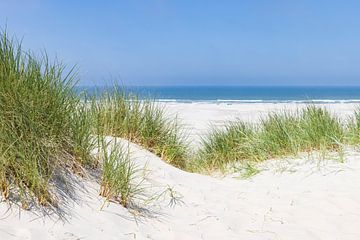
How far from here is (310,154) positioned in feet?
19.3

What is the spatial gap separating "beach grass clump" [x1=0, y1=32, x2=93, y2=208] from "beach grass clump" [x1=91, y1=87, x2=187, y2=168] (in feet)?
5.13

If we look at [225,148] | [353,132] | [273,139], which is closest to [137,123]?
[225,148]

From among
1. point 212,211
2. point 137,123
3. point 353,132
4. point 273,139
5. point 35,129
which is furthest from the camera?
point 273,139

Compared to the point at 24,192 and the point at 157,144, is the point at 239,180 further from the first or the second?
the point at 24,192

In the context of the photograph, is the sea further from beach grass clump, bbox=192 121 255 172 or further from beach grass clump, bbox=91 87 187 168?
beach grass clump, bbox=192 121 255 172

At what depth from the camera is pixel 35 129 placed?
340cm

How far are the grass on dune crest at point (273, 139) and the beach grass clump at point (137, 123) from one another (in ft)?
2.15

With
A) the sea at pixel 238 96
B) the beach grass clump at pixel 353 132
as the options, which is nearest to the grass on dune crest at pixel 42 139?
the sea at pixel 238 96

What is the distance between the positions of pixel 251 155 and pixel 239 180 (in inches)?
48.2

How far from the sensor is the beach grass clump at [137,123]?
574 cm

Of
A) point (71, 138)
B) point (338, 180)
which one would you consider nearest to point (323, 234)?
point (338, 180)

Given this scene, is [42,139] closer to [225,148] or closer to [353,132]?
[225,148]

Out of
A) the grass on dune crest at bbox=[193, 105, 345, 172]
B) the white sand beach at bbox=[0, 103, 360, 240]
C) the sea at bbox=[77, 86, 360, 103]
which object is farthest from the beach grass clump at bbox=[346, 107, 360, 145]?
the white sand beach at bbox=[0, 103, 360, 240]

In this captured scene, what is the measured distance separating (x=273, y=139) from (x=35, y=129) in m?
4.07
